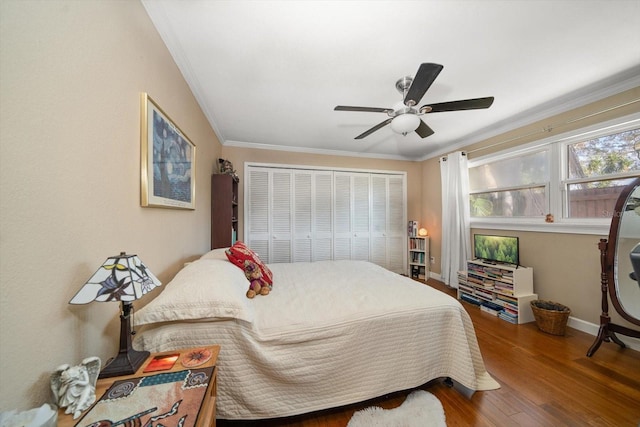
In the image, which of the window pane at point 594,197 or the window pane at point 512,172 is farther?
the window pane at point 512,172

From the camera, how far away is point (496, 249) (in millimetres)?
3170

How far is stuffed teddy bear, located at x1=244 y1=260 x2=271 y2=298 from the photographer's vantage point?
174 cm

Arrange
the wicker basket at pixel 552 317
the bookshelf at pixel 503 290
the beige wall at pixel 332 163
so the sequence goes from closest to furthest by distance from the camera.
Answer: the wicker basket at pixel 552 317, the bookshelf at pixel 503 290, the beige wall at pixel 332 163

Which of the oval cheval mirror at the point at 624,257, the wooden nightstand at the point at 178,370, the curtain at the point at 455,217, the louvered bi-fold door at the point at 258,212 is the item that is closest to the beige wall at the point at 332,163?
the louvered bi-fold door at the point at 258,212

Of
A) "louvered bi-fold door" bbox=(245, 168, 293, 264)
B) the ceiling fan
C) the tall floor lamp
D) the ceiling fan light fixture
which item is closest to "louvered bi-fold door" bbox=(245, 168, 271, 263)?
"louvered bi-fold door" bbox=(245, 168, 293, 264)

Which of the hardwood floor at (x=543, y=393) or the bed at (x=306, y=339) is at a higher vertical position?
the bed at (x=306, y=339)

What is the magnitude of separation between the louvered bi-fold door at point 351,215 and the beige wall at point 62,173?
3289 mm

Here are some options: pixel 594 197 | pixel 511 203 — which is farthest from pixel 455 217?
pixel 594 197

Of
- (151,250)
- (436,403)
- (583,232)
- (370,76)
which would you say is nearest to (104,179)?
(151,250)

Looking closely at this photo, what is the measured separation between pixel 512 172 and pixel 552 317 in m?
1.85

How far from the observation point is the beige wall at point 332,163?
392 centimetres

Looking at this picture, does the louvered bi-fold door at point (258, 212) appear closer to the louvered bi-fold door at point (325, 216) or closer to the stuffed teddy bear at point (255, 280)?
the louvered bi-fold door at point (325, 216)

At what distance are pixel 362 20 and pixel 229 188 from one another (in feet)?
7.76

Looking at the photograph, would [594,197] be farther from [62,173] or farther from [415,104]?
[62,173]
